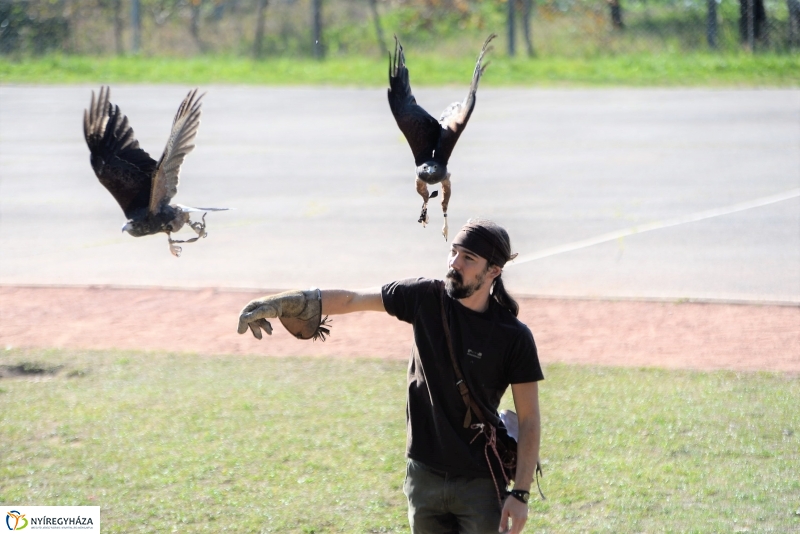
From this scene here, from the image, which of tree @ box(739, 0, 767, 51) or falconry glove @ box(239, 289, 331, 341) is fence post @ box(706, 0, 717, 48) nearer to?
tree @ box(739, 0, 767, 51)

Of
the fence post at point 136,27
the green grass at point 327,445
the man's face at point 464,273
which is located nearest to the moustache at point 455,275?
the man's face at point 464,273

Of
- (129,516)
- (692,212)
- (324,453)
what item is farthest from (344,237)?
(129,516)

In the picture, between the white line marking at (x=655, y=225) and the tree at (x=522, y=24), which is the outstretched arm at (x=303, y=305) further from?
the tree at (x=522, y=24)

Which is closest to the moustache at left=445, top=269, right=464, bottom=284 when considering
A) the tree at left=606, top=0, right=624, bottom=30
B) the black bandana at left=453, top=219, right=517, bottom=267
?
the black bandana at left=453, top=219, right=517, bottom=267

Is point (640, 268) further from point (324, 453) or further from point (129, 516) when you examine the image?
point (129, 516)

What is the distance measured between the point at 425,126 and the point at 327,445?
15.6 ft

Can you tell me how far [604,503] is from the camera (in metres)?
6.43

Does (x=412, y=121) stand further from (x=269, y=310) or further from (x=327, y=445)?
(x=327, y=445)

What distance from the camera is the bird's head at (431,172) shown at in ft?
9.66

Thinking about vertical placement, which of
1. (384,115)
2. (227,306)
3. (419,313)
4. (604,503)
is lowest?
(604,503)

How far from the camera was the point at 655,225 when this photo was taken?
14430 mm

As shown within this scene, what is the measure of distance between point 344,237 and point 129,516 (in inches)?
312

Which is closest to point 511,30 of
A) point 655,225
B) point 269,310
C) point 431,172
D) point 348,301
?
point 655,225

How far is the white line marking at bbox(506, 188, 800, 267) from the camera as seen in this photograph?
13.0 m
